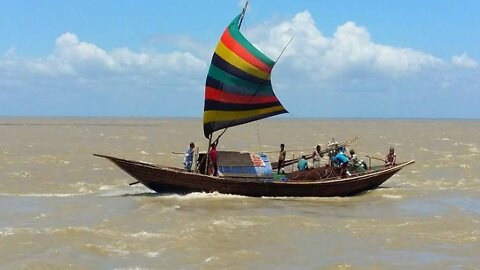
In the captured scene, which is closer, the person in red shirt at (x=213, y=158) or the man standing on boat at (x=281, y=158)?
the person in red shirt at (x=213, y=158)

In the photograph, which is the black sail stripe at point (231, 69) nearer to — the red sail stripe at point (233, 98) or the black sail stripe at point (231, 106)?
the red sail stripe at point (233, 98)

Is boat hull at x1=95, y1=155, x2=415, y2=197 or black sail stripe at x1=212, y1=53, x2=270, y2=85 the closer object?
boat hull at x1=95, y1=155, x2=415, y2=197

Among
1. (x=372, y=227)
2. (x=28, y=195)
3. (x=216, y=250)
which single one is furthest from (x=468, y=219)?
(x=28, y=195)

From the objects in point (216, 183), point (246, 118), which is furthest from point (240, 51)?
point (216, 183)

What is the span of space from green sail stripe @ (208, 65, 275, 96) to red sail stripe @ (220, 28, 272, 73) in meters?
0.65

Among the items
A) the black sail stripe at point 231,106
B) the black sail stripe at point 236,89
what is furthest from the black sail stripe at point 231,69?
the black sail stripe at point 231,106

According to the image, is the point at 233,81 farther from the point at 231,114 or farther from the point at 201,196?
the point at 201,196

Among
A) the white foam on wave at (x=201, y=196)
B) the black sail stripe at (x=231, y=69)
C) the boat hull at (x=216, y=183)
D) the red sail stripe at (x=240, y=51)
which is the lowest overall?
the white foam on wave at (x=201, y=196)

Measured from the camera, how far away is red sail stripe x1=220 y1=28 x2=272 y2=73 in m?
22.6

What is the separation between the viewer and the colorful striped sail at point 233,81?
22.5 metres

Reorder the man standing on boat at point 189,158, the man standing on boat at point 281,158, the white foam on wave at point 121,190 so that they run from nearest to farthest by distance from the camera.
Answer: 1. the man standing on boat at point 189,158
2. the white foam on wave at point 121,190
3. the man standing on boat at point 281,158

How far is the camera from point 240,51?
891 inches

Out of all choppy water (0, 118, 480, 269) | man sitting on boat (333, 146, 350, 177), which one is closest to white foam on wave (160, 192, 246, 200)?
choppy water (0, 118, 480, 269)

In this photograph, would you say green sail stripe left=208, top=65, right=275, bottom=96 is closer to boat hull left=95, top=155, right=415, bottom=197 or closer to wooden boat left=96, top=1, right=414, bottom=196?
wooden boat left=96, top=1, right=414, bottom=196
